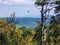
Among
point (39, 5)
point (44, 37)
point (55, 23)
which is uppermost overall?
point (39, 5)

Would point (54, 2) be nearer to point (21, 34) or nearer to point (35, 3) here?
point (35, 3)

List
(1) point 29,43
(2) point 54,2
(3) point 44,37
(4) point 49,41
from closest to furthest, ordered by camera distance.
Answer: (2) point 54,2, (3) point 44,37, (4) point 49,41, (1) point 29,43

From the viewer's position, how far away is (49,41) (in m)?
21.9

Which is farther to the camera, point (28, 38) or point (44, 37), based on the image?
point (28, 38)

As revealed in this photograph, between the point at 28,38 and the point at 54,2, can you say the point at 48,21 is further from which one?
the point at 28,38

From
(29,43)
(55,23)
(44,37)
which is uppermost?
(55,23)

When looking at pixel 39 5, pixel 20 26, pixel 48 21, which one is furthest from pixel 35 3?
pixel 20 26

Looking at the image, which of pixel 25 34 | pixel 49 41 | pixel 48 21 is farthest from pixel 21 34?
pixel 48 21

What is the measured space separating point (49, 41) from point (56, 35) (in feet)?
5.06

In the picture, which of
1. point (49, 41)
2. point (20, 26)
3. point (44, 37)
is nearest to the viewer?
point (44, 37)

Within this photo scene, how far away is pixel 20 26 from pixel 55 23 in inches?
516

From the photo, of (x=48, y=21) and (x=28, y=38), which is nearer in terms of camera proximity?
(x=48, y=21)

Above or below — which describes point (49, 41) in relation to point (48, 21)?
below

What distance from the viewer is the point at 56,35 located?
20562 mm
